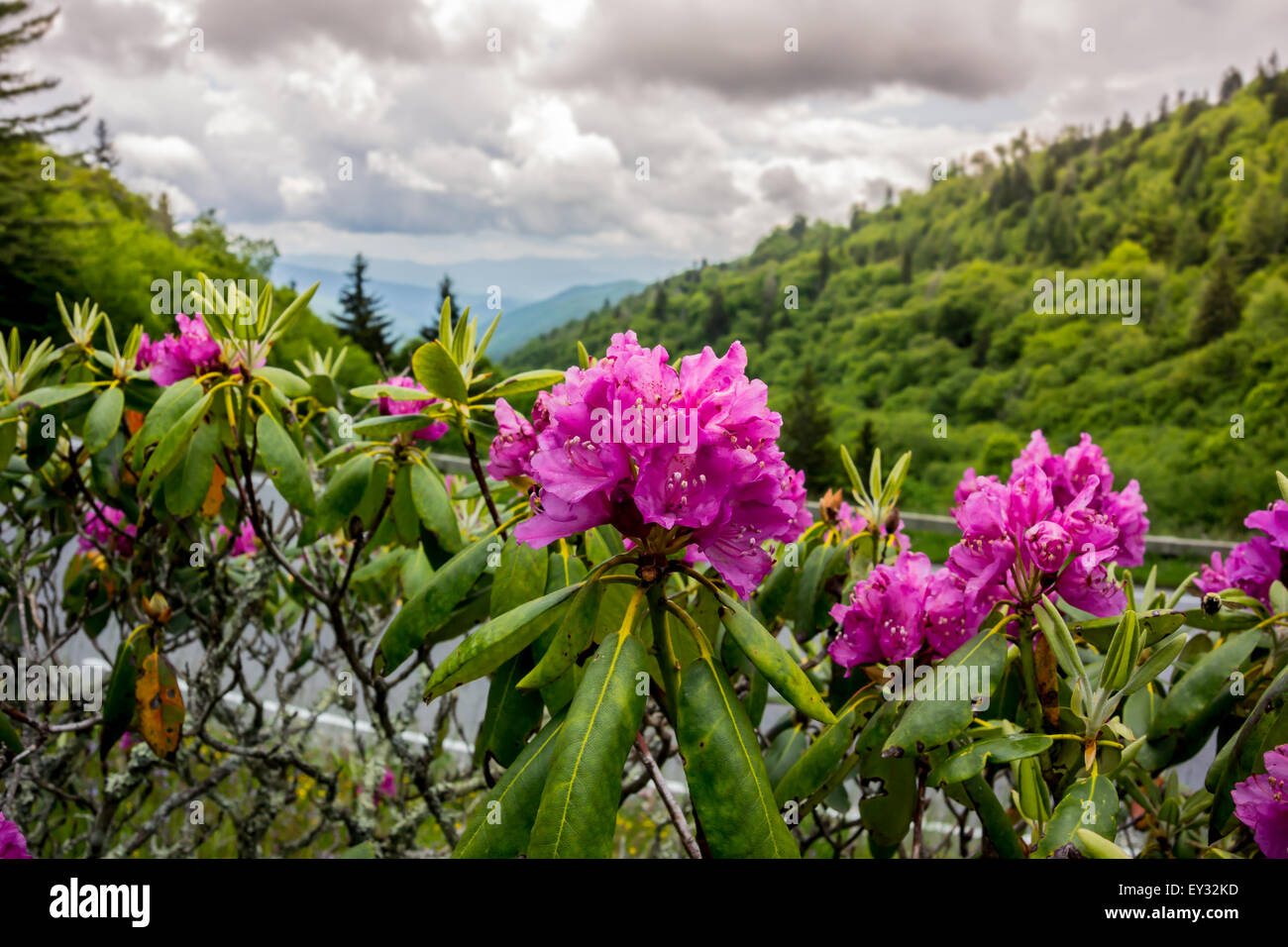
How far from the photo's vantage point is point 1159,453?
23500mm

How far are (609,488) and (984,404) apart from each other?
93.7ft

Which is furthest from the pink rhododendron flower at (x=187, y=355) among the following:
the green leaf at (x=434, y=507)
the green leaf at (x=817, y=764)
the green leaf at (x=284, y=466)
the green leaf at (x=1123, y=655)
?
the green leaf at (x=1123, y=655)

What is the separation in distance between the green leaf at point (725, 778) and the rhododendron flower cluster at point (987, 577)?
499 millimetres

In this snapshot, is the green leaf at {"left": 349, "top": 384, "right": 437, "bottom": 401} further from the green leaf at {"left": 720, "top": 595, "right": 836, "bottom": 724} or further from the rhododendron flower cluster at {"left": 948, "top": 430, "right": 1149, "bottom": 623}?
the rhododendron flower cluster at {"left": 948, "top": 430, "right": 1149, "bottom": 623}

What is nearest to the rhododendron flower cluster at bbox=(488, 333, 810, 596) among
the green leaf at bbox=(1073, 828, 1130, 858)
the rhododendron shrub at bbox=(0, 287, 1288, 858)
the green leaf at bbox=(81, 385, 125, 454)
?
the rhododendron shrub at bbox=(0, 287, 1288, 858)

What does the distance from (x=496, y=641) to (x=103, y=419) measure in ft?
4.61

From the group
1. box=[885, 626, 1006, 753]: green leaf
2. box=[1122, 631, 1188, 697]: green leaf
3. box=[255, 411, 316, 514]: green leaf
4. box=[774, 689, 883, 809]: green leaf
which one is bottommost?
box=[774, 689, 883, 809]: green leaf

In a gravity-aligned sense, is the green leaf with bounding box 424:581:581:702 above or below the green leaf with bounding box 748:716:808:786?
above

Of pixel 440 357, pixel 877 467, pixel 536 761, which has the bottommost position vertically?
pixel 536 761

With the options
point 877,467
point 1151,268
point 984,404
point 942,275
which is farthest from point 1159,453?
point 877,467

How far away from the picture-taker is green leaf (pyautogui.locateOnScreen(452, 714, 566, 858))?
1.02 meters

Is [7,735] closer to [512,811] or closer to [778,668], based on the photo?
[512,811]

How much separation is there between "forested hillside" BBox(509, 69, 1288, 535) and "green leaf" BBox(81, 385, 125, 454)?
59.2ft

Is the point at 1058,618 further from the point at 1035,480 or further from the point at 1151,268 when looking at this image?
the point at 1151,268
